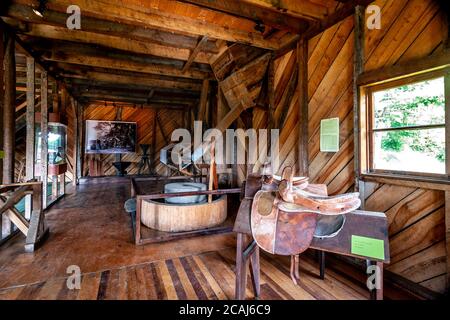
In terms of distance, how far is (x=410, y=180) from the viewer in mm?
2004

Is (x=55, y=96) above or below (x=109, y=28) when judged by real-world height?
below

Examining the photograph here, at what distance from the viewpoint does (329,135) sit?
2.82 m

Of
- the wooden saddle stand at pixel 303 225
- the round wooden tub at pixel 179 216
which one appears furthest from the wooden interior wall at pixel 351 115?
the round wooden tub at pixel 179 216

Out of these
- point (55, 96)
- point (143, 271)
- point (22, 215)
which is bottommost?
point (143, 271)

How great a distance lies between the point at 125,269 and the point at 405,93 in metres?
3.41

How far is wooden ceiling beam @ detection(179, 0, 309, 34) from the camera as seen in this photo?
8.59 ft

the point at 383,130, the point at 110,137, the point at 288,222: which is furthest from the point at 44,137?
the point at 383,130

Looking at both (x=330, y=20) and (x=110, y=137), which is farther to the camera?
(x=110, y=137)

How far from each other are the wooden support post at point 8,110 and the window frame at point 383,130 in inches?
182

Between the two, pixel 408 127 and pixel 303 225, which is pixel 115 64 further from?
pixel 408 127

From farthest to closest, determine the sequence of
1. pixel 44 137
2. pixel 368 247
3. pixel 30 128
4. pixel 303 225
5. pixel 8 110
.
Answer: pixel 44 137, pixel 30 128, pixel 8 110, pixel 303 225, pixel 368 247

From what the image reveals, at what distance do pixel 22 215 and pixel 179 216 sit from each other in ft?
6.83

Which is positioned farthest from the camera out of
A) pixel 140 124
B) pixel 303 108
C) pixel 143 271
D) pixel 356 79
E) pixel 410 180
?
pixel 140 124
